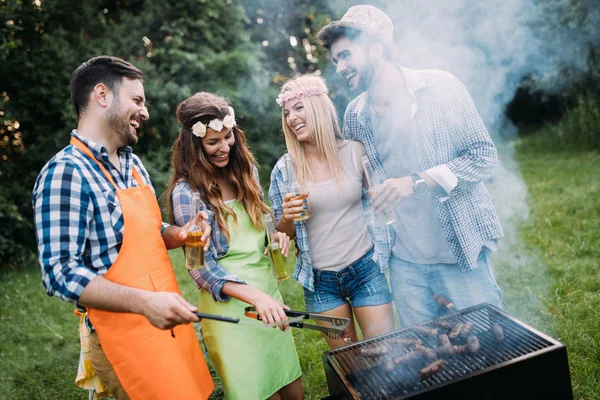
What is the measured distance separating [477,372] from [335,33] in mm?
2214

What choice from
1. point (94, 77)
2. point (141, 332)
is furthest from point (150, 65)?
point (141, 332)

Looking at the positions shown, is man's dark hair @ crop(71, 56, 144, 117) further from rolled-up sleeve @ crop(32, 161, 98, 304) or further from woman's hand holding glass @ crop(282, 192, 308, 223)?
woman's hand holding glass @ crop(282, 192, 308, 223)

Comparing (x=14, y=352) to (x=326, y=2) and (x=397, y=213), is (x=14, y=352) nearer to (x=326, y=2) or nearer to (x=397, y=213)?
(x=397, y=213)

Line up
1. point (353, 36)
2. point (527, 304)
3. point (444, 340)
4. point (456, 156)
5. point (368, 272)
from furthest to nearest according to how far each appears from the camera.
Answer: point (527, 304) < point (368, 272) < point (353, 36) < point (456, 156) < point (444, 340)

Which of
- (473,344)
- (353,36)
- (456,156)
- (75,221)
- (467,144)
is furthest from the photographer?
(353,36)

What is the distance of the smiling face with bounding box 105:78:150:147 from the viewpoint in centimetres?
255

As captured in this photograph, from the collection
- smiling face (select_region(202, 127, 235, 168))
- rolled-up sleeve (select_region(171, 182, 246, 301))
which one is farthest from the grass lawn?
smiling face (select_region(202, 127, 235, 168))

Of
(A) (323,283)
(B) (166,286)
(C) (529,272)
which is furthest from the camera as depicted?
(C) (529,272)

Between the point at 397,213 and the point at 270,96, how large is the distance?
384 inches

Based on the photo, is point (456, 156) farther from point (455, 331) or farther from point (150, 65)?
point (150, 65)

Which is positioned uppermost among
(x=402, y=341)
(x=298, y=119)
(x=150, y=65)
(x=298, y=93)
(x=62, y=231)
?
(x=150, y=65)

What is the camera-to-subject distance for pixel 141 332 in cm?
242

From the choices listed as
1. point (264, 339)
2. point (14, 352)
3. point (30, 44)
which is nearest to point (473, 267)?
point (264, 339)

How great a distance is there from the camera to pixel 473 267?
2779 millimetres
